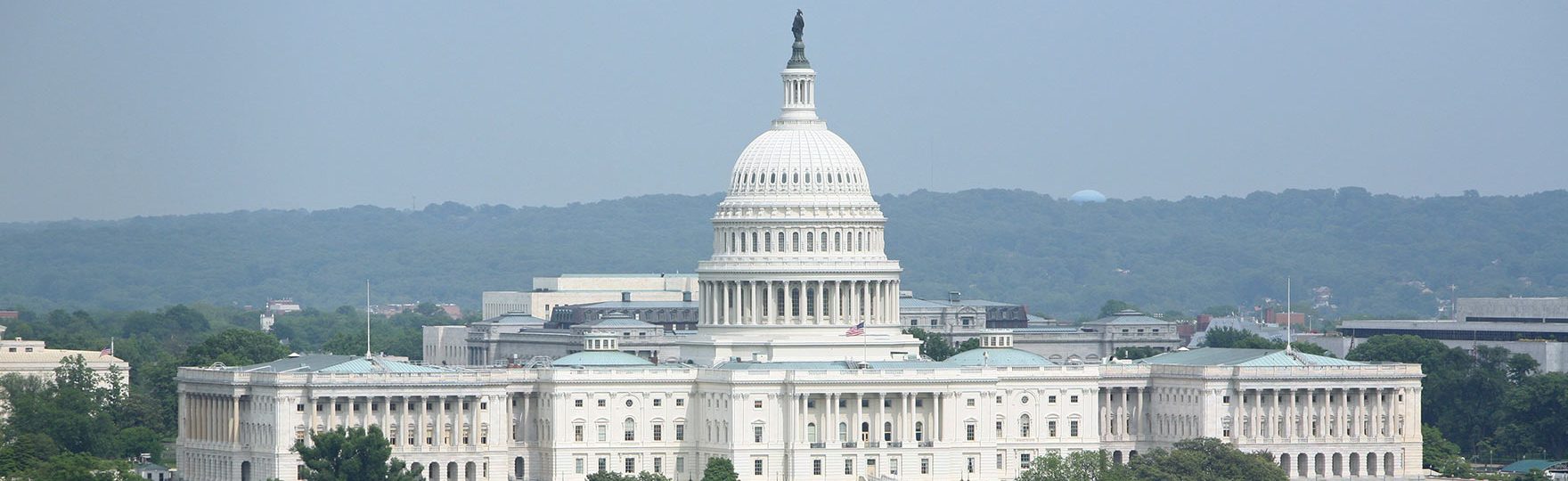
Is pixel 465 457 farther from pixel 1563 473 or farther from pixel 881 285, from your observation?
pixel 1563 473

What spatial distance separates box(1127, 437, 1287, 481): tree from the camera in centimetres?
16112

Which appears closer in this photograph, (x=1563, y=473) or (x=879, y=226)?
(x=1563, y=473)

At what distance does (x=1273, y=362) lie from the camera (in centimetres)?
18425

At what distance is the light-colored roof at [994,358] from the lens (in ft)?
609

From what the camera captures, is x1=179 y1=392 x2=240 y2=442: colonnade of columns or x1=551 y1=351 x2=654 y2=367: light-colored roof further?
x1=551 y1=351 x2=654 y2=367: light-colored roof

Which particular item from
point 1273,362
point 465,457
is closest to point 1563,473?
point 1273,362

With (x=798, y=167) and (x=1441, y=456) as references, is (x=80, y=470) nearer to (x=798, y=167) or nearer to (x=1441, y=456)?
(x=798, y=167)

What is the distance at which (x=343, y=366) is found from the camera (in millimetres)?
175875

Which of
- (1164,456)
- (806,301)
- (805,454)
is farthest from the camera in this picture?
(806,301)

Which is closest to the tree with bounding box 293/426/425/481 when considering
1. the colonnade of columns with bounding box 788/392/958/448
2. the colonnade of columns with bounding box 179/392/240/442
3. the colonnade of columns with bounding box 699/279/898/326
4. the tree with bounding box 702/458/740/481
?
the colonnade of columns with bounding box 179/392/240/442

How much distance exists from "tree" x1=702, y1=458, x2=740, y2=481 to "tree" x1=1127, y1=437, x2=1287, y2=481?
1971cm

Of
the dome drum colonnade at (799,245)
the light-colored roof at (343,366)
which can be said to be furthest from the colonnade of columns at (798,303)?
the light-colored roof at (343,366)

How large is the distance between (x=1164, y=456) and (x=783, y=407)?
860 inches

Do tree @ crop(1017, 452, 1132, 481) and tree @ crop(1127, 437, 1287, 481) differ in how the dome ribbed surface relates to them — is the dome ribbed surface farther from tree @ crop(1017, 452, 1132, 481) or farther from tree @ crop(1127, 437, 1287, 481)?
tree @ crop(1127, 437, 1287, 481)
